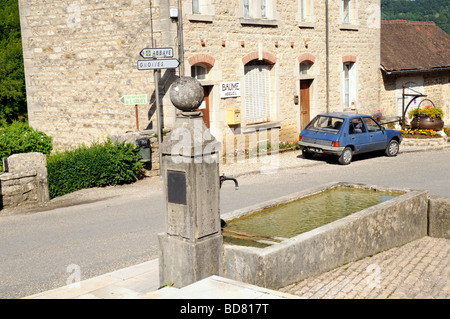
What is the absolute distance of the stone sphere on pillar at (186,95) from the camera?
19.8 ft

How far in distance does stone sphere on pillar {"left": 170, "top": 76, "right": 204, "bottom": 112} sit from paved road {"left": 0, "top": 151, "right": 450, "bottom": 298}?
2663 millimetres

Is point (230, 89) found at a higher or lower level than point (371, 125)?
higher

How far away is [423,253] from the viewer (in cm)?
790

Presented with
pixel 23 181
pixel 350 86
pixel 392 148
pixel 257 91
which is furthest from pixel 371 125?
pixel 23 181

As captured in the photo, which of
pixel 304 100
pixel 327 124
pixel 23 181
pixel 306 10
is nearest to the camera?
pixel 23 181

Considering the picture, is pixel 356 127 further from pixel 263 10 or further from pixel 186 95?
pixel 186 95

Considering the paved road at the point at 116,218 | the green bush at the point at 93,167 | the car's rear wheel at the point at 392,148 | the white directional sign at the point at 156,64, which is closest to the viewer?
the paved road at the point at 116,218

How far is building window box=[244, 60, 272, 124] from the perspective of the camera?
17.5 metres

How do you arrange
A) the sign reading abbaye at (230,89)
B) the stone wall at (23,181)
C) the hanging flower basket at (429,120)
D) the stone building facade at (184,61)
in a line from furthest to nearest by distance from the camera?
the hanging flower basket at (429,120), the sign reading abbaye at (230,89), the stone building facade at (184,61), the stone wall at (23,181)

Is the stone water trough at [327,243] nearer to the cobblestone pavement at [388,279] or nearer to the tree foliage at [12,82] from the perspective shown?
the cobblestone pavement at [388,279]

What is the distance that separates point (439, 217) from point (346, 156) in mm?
6980

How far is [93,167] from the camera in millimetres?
13141

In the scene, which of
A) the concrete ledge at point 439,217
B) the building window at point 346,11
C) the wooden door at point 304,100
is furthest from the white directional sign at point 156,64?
the building window at point 346,11

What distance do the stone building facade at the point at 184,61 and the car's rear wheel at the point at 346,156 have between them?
3.16 meters
